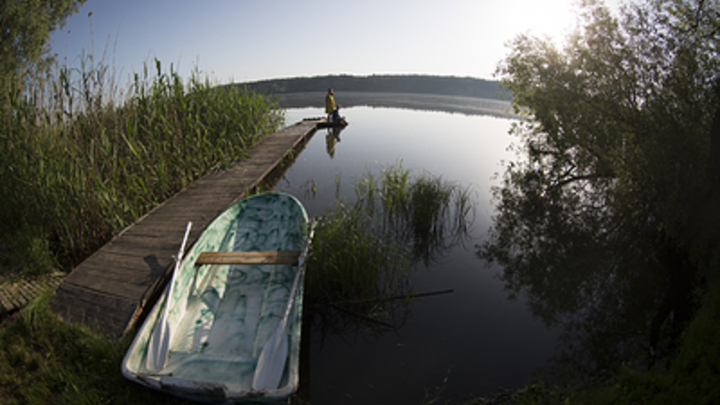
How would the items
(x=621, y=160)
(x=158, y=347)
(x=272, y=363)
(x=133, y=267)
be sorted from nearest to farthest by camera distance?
(x=272, y=363) → (x=158, y=347) → (x=133, y=267) → (x=621, y=160)

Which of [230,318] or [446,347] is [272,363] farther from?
[446,347]

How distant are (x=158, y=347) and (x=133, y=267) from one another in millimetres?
1646

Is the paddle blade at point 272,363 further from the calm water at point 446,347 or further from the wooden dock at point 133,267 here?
the wooden dock at point 133,267

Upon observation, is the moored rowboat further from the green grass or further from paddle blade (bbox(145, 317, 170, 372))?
the green grass

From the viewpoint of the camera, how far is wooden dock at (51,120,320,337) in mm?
3146

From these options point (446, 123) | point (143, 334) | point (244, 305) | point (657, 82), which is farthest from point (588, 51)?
point (446, 123)

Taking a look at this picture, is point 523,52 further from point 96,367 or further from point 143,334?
point 96,367

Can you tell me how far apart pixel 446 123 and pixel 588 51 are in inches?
689

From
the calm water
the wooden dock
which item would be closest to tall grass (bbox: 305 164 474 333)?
the calm water

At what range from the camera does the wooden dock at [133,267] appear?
124 inches

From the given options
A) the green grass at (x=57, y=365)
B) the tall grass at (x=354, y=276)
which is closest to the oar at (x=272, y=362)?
the green grass at (x=57, y=365)

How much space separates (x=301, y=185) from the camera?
28.5 ft

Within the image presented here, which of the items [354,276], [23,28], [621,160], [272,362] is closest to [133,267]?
[272,362]

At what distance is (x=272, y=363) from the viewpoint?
2.42 m
